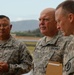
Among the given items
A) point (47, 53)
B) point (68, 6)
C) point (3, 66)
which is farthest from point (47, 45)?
point (68, 6)

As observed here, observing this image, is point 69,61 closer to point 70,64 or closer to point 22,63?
point 70,64

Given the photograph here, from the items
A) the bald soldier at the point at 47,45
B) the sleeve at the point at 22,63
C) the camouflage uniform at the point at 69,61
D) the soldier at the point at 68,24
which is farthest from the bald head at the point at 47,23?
the camouflage uniform at the point at 69,61

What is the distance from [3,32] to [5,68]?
0.37m

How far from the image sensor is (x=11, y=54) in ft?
7.69

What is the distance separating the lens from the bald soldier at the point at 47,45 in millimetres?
1808

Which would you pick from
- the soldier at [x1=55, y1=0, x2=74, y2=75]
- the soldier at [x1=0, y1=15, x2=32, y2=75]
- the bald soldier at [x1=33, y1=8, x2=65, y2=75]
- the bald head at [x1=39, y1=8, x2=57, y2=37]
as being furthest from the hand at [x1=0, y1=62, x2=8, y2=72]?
the soldier at [x1=55, y1=0, x2=74, y2=75]

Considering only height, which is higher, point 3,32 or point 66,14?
point 66,14

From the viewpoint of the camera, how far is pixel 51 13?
6.38ft

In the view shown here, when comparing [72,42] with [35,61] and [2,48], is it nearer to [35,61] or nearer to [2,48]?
[35,61]

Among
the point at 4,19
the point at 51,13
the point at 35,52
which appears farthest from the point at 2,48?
the point at 51,13

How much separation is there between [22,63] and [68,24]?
1393mm

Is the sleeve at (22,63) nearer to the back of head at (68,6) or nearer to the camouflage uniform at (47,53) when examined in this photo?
the camouflage uniform at (47,53)

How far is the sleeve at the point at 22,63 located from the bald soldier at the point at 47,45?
Answer: 0.41 meters

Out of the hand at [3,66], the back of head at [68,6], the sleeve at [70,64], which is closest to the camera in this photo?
the sleeve at [70,64]
